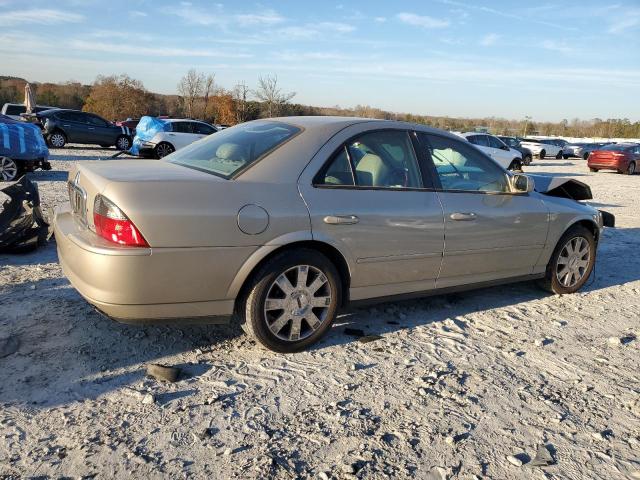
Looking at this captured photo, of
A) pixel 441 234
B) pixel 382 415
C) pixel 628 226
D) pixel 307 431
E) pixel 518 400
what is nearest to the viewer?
pixel 307 431

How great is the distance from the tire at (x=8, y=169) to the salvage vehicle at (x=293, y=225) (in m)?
8.02

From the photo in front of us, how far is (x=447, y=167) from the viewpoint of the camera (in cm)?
432

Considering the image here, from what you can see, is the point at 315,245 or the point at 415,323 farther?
the point at 415,323

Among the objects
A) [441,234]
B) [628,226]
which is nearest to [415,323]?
[441,234]

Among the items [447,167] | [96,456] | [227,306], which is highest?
[447,167]

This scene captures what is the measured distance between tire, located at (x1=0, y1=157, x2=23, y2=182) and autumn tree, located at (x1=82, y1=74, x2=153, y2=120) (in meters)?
37.5

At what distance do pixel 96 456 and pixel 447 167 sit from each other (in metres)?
3.22

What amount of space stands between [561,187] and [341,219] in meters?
3.19

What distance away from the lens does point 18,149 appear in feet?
34.3

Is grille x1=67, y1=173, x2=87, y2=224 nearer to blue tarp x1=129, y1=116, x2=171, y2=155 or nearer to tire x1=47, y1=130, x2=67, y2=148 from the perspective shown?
blue tarp x1=129, y1=116, x2=171, y2=155

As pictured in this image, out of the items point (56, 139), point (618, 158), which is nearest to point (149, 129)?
point (56, 139)

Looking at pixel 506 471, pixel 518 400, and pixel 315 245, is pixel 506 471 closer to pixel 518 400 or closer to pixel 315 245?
pixel 518 400

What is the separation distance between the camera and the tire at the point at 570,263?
5.16 meters

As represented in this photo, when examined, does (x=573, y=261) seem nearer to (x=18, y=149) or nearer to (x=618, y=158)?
(x=18, y=149)
